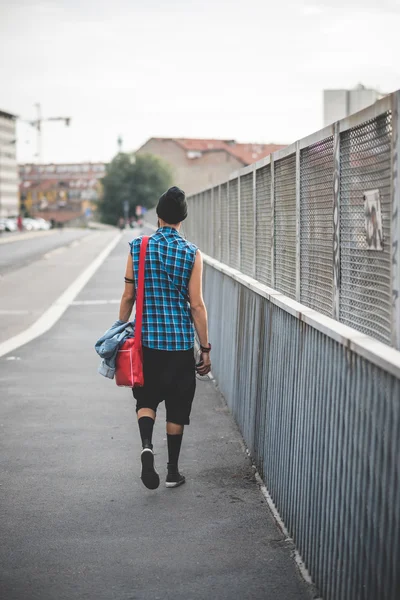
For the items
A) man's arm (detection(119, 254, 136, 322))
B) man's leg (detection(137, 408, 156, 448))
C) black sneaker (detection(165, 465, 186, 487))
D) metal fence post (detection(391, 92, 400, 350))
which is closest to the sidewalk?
black sneaker (detection(165, 465, 186, 487))

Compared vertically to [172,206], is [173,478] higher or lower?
lower

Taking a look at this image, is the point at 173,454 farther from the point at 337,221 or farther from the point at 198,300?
the point at 337,221

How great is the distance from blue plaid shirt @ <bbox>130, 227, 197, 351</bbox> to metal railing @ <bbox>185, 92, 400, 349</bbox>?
2.24 feet

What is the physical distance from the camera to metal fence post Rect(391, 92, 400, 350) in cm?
359

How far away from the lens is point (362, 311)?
438 centimetres

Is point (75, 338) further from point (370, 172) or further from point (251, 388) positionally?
point (370, 172)

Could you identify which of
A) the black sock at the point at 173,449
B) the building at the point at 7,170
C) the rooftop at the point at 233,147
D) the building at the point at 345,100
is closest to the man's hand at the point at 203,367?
the black sock at the point at 173,449

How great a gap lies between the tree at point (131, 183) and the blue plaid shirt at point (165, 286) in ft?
441

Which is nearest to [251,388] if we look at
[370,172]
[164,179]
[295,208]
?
[295,208]

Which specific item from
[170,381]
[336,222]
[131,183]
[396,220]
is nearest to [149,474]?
[170,381]

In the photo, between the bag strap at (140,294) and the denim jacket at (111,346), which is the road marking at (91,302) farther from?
the bag strap at (140,294)

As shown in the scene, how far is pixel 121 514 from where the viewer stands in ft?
18.5

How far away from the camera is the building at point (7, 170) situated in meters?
183

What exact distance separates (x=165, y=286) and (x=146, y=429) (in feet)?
2.74
